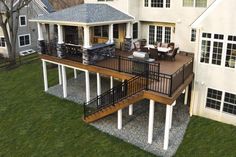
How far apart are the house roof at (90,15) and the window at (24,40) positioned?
53.6ft

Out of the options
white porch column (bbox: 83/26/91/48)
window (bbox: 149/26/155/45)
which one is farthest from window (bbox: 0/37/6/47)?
window (bbox: 149/26/155/45)

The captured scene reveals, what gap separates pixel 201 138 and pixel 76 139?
7.40m

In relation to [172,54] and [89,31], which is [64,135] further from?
[172,54]

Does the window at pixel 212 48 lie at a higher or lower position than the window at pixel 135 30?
lower

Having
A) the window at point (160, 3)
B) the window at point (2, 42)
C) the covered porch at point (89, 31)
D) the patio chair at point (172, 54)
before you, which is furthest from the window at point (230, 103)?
the window at point (2, 42)

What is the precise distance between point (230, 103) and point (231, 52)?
10.1 feet

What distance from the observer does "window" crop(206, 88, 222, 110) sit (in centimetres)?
1562

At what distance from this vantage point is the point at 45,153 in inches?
577

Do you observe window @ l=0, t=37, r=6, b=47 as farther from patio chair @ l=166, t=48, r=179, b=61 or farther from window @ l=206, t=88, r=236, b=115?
window @ l=206, t=88, r=236, b=115

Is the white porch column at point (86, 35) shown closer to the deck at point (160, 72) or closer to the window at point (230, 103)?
the deck at point (160, 72)

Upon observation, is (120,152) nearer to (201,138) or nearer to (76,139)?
(76,139)

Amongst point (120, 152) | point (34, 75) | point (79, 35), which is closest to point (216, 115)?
point (120, 152)

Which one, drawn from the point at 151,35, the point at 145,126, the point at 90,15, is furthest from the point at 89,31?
the point at 145,126

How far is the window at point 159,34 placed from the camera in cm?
2086
